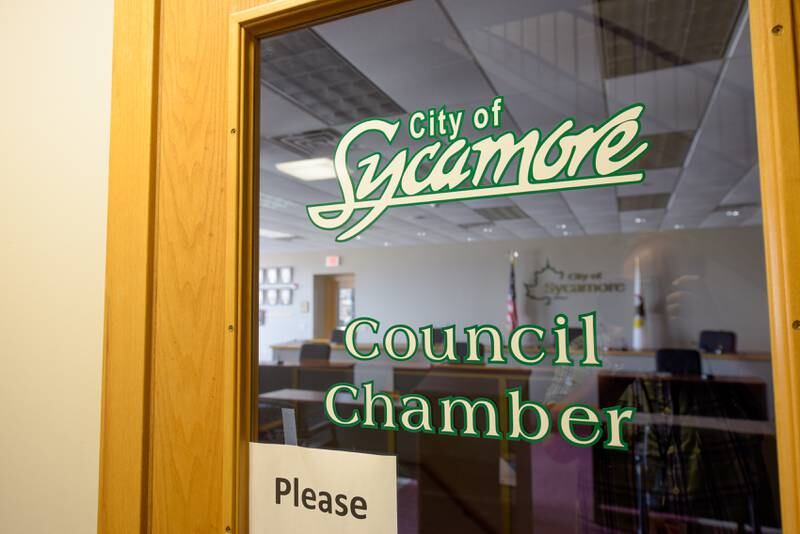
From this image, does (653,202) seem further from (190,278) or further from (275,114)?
A: (190,278)

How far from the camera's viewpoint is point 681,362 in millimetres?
5789

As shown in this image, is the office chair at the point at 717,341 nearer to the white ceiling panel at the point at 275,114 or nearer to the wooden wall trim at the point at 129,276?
the white ceiling panel at the point at 275,114

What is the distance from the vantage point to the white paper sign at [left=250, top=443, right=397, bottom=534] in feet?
2.44

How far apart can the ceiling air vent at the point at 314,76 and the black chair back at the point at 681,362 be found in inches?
223

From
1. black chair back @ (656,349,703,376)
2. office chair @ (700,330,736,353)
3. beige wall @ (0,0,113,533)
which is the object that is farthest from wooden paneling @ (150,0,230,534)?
office chair @ (700,330,736,353)

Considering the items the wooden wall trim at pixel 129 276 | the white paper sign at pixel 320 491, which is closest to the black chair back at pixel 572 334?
the white paper sign at pixel 320 491

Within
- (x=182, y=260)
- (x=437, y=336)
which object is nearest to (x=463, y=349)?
(x=437, y=336)

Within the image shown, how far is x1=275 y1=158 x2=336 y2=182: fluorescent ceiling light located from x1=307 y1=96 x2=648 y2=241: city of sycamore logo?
0.04 metres

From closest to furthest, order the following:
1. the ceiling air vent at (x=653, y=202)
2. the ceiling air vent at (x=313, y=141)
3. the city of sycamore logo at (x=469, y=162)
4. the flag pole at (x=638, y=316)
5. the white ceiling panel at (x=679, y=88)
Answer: the city of sycamore logo at (x=469, y=162) < the ceiling air vent at (x=313, y=141) < the white ceiling panel at (x=679, y=88) < the ceiling air vent at (x=653, y=202) < the flag pole at (x=638, y=316)

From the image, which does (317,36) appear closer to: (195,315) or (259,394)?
(195,315)

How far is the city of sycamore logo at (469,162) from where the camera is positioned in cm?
67

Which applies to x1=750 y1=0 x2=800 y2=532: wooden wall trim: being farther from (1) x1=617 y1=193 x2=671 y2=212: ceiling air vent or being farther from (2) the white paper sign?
(1) x1=617 y1=193 x2=671 y2=212: ceiling air vent

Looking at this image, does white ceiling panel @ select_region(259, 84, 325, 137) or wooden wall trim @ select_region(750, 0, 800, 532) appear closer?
wooden wall trim @ select_region(750, 0, 800, 532)

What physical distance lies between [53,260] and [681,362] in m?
6.35
